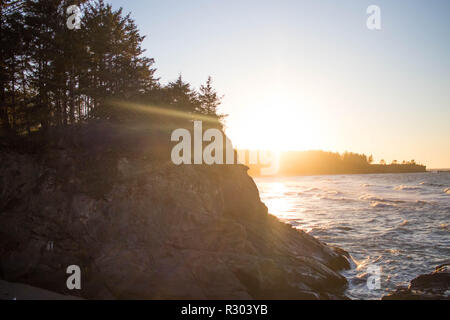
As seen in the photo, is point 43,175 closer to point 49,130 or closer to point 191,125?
point 49,130

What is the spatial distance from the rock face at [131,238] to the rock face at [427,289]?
8.43 ft

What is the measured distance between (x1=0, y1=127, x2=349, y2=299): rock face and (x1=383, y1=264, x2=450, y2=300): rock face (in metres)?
2.57

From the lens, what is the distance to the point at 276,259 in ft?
43.3

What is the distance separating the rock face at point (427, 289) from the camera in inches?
459

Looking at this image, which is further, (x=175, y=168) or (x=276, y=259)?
(x=175, y=168)

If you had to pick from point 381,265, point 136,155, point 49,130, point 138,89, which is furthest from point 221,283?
point 138,89

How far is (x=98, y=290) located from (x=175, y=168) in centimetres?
659

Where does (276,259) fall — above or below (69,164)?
below

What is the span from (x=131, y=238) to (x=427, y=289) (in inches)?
536

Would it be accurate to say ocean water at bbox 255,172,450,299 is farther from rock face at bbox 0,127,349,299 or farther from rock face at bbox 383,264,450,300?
rock face at bbox 0,127,349,299

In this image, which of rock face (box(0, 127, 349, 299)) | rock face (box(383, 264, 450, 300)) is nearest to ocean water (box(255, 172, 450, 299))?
rock face (box(383, 264, 450, 300))

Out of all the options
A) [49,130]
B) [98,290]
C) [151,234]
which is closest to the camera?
[98,290]

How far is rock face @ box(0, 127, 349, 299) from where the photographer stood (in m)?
10.4

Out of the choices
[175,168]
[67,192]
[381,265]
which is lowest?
[381,265]
